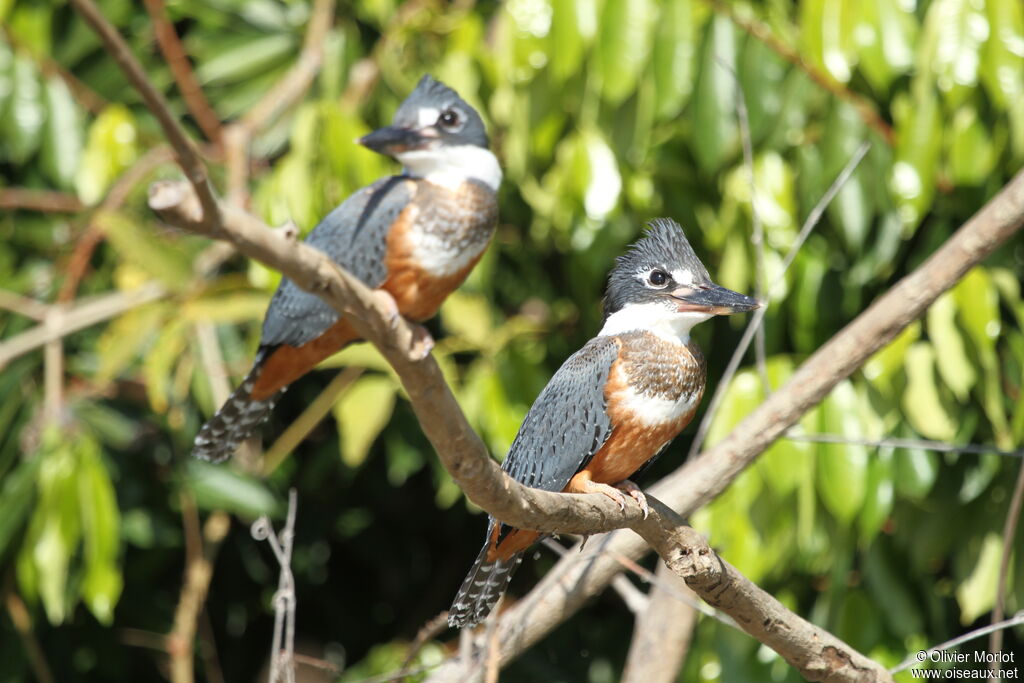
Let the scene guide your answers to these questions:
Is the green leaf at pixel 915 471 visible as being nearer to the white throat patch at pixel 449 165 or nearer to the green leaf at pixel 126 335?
the white throat patch at pixel 449 165

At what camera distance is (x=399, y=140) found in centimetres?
272

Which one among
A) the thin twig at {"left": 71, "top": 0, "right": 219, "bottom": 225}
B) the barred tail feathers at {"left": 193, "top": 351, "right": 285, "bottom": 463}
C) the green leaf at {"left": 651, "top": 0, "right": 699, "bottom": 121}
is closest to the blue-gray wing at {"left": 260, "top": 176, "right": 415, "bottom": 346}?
the barred tail feathers at {"left": 193, "top": 351, "right": 285, "bottom": 463}

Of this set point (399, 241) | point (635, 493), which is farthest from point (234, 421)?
point (635, 493)

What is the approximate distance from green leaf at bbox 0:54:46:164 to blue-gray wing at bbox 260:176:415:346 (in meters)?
1.57

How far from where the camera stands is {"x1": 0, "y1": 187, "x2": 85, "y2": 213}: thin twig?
12.9ft

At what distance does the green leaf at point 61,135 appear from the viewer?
3.91 m

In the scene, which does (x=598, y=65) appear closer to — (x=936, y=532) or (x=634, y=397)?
(x=634, y=397)

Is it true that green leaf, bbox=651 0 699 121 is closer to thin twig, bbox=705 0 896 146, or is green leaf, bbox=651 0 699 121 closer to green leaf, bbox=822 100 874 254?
thin twig, bbox=705 0 896 146

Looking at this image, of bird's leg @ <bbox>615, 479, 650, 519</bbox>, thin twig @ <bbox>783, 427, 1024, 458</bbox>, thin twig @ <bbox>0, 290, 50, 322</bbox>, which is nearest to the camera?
bird's leg @ <bbox>615, 479, 650, 519</bbox>

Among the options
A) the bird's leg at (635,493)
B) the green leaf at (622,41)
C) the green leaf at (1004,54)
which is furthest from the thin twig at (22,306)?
the green leaf at (1004,54)

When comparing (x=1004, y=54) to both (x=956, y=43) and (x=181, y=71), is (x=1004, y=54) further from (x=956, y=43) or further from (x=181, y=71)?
(x=181, y=71)

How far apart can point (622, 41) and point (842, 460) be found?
1.15 meters

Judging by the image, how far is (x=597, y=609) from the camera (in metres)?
4.35

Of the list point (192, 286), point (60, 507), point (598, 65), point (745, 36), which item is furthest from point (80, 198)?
point (745, 36)
